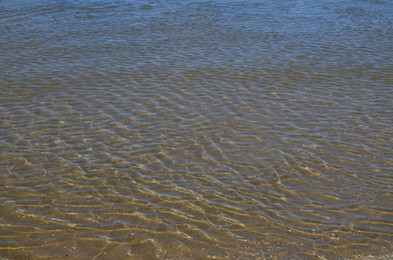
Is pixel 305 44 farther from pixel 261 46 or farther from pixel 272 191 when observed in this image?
pixel 272 191

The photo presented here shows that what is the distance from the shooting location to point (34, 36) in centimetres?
1523

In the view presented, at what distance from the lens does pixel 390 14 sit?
782 inches

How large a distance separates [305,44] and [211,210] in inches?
385

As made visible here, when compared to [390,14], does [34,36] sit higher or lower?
higher

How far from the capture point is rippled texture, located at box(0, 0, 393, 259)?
6281 millimetres

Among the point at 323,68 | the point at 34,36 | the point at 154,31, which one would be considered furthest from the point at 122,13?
the point at 323,68

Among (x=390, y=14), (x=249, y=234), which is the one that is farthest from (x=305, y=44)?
(x=249, y=234)

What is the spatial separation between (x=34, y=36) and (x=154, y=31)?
4.07m

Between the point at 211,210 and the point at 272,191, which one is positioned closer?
the point at 211,210

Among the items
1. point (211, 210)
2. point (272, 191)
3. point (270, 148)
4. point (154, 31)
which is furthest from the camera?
point (154, 31)

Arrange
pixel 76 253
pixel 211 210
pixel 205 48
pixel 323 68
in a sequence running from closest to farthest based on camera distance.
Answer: pixel 76 253, pixel 211 210, pixel 323 68, pixel 205 48

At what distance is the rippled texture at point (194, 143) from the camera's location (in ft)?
20.6

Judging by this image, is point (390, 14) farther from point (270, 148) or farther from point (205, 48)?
point (270, 148)

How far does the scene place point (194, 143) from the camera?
8688 millimetres
